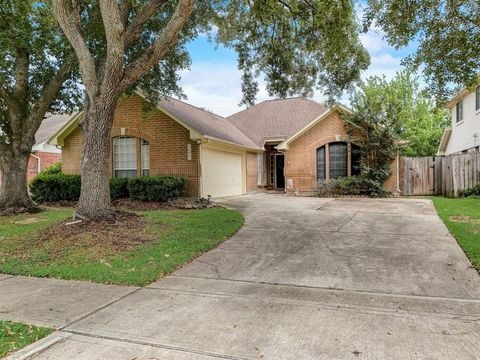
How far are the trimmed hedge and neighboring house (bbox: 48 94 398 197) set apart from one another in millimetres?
1316

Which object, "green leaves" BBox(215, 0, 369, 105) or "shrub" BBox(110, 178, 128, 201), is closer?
"green leaves" BBox(215, 0, 369, 105)

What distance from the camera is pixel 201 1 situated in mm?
12211

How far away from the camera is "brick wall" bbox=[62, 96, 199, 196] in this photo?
15.8 metres

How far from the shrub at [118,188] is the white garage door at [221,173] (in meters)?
3.25

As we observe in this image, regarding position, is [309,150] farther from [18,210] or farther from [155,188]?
[18,210]

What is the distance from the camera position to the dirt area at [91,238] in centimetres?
710

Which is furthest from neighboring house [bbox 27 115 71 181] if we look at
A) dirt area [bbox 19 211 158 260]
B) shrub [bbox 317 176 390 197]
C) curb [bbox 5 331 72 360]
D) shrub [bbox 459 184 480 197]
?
curb [bbox 5 331 72 360]

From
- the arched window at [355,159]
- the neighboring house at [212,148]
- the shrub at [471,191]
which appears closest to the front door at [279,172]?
the neighboring house at [212,148]

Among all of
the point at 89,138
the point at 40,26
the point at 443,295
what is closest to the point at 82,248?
the point at 89,138

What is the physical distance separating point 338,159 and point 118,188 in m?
10.8

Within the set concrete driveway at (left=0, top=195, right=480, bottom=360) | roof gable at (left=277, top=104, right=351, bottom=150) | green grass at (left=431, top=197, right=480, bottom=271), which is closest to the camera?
concrete driveway at (left=0, top=195, right=480, bottom=360)

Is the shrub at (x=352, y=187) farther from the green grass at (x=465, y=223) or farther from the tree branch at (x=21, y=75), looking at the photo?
the tree branch at (x=21, y=75)

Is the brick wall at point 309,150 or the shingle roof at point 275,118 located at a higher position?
the shingle roof at point 275,118

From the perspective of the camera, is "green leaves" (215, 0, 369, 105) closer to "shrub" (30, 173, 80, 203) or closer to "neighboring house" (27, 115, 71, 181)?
"shrub" (30, 173, 80, 203)
